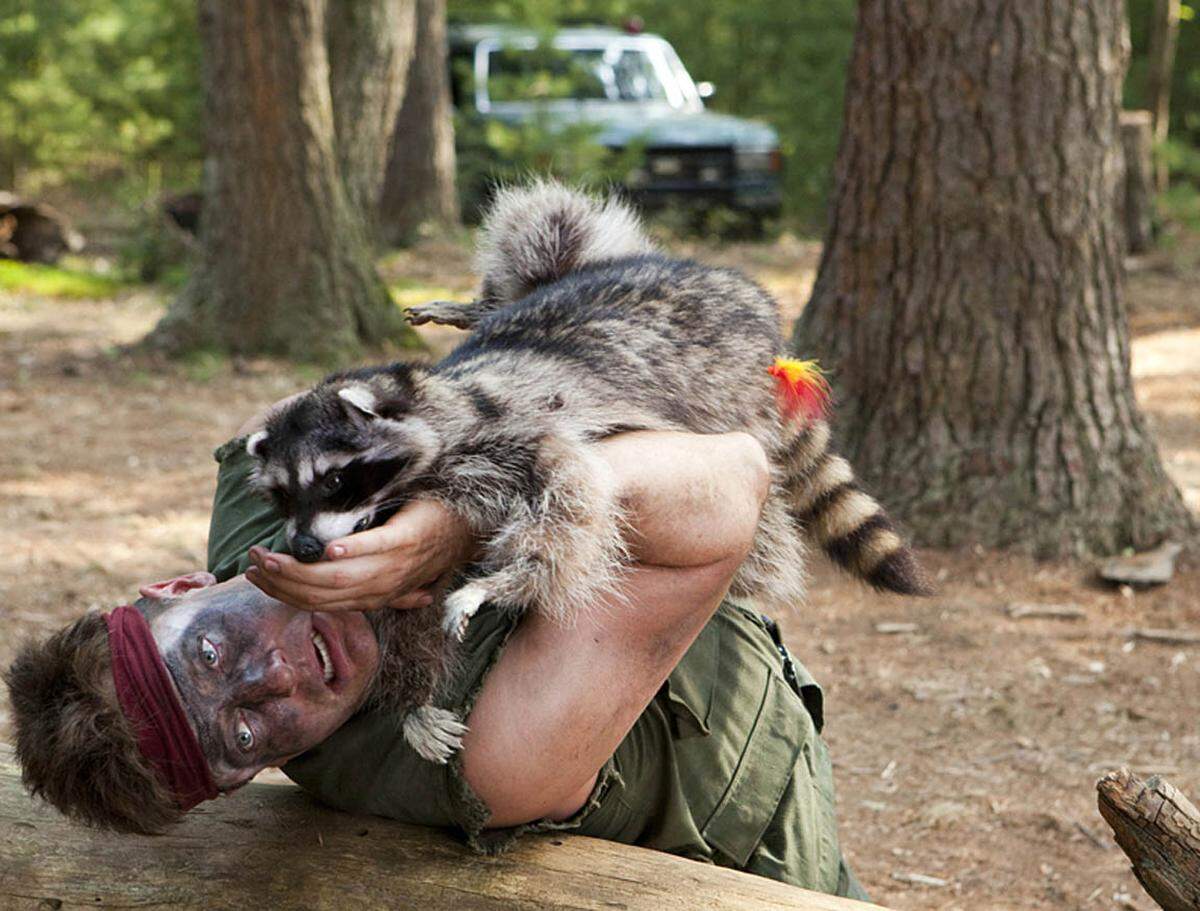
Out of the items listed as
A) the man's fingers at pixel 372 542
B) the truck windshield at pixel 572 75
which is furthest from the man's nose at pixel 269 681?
the truck windshield at pixel 572 75

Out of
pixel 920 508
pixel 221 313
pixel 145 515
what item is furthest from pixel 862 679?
pixel 221 313

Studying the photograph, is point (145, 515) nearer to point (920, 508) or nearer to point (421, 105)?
Result: point (920, 508)

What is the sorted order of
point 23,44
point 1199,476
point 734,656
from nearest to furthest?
1. point 734,656
2. point 1199,476
3. point 23,44

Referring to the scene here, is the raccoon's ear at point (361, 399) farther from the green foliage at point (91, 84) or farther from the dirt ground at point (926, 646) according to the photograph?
the green foliage at point (91, 84)

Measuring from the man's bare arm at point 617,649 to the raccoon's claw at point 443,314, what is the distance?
3.72 ft

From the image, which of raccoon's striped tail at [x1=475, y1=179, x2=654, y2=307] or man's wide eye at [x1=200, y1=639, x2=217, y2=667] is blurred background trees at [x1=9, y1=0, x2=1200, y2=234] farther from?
man's wide eye at [x1=200, y1=639, x2=217, y2=667]

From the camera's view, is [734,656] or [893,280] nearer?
[734,656]

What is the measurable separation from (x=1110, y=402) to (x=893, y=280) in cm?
88

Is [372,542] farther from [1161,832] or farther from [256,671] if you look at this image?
[1161,832]

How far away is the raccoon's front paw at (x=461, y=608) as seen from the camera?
2195mm

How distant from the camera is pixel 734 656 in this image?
2451mm

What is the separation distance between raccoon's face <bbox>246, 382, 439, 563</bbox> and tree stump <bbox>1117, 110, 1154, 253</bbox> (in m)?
8.34

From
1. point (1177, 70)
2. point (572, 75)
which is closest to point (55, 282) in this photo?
point (572, 75)

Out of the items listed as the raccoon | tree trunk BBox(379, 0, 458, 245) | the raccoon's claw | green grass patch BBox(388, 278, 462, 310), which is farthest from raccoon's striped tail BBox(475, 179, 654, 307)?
tree trunk BBox(379, 0, 458, 245)
